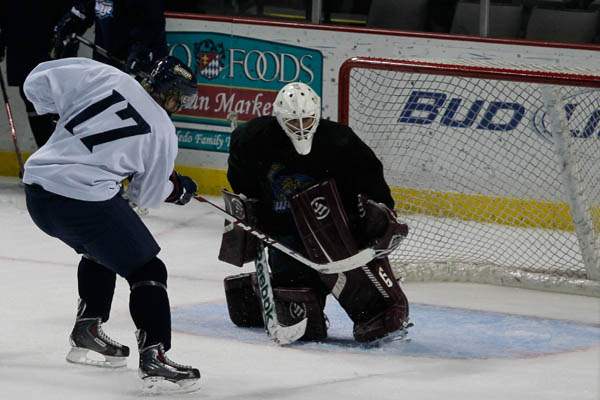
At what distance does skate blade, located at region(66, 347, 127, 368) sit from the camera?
14.4ft

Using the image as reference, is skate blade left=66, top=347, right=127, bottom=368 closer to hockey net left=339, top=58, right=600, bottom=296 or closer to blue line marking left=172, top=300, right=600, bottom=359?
blue line marking left=172, top=300, right=600, bottom=359

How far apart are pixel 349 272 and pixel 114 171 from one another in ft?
3.32

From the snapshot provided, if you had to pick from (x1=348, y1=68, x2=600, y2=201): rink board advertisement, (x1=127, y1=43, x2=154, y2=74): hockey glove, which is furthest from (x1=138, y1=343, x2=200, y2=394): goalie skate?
(x1=127, y1=43, x2=154, y2=74): hockey glove

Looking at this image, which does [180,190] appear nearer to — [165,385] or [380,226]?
[165,385]

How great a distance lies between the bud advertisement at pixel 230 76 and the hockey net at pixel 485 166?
0.65m

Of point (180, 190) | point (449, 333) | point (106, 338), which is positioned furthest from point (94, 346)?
point (449, 333)

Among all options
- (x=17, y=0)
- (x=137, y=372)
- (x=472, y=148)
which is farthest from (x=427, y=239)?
(x=17, y=0)

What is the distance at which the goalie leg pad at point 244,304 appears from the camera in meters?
4.94

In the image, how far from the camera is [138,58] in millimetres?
6621

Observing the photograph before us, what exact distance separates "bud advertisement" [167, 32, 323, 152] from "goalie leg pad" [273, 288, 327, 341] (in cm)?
238

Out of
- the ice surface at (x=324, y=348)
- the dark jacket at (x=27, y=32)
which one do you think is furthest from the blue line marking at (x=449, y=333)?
the dark jacket at (x=27, y=32)

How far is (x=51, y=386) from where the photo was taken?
4168 mm

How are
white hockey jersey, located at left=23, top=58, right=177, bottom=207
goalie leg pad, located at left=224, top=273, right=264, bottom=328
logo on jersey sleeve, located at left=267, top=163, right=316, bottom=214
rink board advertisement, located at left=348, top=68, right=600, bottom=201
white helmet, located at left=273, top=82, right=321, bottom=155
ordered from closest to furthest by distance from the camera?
white hockey jersey, located at left=23, top=58, right=177, bottom=207
white helmet, located at left=273, top=82, right=321, bottom=155
logo on jersey sleeve, located at left=267, top=163, right=316, bottom=214
goalie leg pad, located at left=224, top=273, right=264, bottom=328
rink board advertisement, located at left=348, top=68, right=600, bottom=201

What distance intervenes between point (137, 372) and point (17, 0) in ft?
11.2
